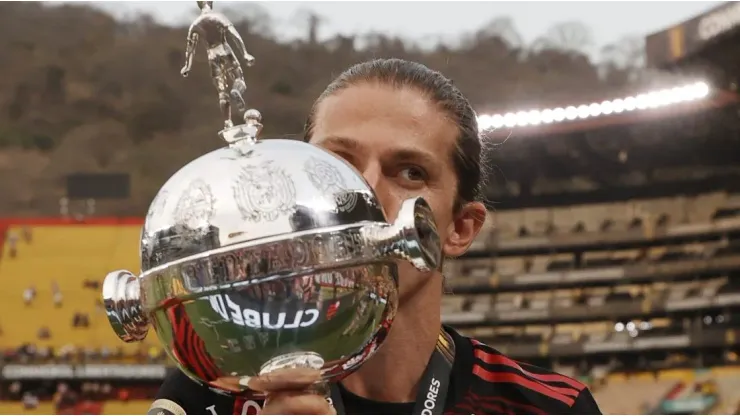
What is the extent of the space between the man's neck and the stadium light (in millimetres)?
7321

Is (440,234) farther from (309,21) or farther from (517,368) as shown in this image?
(309,21)

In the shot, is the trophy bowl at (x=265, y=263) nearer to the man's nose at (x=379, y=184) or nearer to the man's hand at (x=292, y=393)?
the man's hand at (x=292, y=393)

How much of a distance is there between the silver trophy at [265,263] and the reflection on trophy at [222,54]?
1.6 inches

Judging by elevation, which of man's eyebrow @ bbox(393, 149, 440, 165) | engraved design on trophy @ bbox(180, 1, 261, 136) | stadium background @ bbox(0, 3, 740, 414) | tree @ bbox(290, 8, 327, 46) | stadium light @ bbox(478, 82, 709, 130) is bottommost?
man's eyebrow @ bbox(393, 149, 440, 165)

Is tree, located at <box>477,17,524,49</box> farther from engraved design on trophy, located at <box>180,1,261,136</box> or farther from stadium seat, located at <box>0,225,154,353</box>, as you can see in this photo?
engraved design on trophy, located at <box>180,1,261,136</box>

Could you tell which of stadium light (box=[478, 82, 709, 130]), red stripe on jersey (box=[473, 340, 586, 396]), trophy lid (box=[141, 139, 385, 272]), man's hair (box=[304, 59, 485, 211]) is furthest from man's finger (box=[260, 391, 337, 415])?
stadium light (box=[478, 82, 709, 130])

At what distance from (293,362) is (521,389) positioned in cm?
45

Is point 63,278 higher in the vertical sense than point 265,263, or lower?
higher

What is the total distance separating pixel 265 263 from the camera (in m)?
0.59

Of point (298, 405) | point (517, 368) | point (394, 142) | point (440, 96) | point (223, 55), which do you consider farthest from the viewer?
point (517, 368)

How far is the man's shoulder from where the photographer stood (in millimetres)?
973

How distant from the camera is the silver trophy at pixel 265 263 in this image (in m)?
0.60

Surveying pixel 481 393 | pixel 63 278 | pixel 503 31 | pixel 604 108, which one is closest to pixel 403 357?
pixel 481 393

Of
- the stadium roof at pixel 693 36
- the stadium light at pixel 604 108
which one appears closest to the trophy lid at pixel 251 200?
the stadium roof at pixel 693 36
